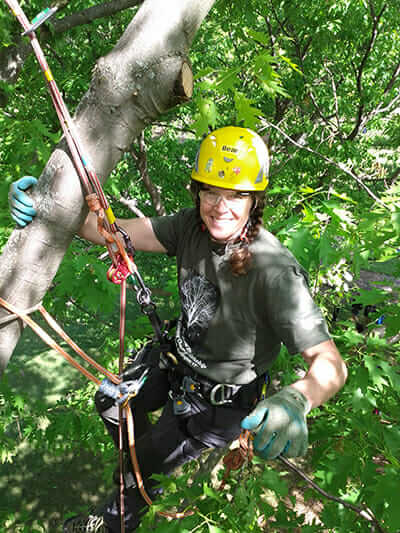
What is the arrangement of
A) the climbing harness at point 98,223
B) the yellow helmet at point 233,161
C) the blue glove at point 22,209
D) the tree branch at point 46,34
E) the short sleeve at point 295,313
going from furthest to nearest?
the tree branch at point 46,34, the yellow helmet at point 233,161, the short sleeve at point 295,313, the blue glove at point 22,209, the climbing harness at point 98,223

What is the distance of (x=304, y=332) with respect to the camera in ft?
4.83

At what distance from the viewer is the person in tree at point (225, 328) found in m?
1.41

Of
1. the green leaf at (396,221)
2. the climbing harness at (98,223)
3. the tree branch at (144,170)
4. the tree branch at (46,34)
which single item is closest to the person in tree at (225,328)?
the climbing harness at (98,223)

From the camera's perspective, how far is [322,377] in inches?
55.6

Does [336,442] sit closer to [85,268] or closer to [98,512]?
[98,512]

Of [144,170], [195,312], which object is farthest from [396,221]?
[144,170]

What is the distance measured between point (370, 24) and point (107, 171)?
19.2 ft

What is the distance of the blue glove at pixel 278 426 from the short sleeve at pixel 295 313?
273mm

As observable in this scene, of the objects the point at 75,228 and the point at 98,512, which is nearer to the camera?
the point at 75,228

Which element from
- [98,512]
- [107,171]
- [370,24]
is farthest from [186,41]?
[370,24]

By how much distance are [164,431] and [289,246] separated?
4.82 ft

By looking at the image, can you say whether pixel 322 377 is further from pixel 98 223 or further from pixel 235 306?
pixel 98 223

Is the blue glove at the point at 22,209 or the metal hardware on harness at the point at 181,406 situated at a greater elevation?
the blue glove at the point at 22,209

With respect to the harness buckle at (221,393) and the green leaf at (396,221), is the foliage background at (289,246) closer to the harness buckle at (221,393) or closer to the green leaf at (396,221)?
the green leaf at (396,221)
